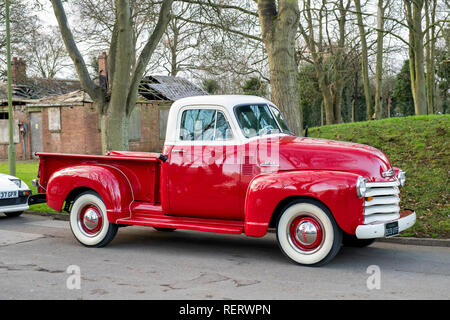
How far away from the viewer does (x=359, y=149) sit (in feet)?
21.7

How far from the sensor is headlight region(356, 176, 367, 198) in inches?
241

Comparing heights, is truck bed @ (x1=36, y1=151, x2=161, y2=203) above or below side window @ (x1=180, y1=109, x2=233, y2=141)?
below

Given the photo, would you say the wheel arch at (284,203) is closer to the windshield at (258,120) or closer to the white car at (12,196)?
the windshield at (258,120)

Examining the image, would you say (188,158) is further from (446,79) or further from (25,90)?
(446,79)

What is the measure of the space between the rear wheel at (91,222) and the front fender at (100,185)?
7.2 inches

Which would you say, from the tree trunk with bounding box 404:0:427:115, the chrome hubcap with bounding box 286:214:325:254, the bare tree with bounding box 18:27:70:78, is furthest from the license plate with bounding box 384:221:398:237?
the bare tree with bounding box 18:27:70:78

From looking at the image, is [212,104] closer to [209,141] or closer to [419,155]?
[209,141]

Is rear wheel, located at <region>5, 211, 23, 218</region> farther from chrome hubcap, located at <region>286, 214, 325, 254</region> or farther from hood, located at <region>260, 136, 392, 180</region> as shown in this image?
chrome hubcap, located at <region>286, 214, 325, 254</region>

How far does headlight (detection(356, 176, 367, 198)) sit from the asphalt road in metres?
0.93

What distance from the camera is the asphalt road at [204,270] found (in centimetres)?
539

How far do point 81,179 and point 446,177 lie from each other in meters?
7.18

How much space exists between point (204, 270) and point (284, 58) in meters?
5.93

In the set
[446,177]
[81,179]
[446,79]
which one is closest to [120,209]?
[81,179]
